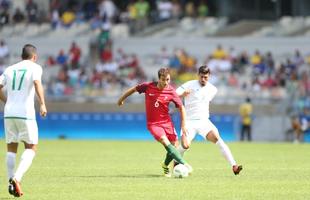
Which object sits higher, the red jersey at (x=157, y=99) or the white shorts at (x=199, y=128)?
the red jersey at (x=157, y=99)

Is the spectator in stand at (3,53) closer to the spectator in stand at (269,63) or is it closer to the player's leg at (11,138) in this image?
the spectator in stand at (269,63)

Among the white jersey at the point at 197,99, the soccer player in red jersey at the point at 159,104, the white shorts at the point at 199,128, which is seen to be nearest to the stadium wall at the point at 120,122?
the white jersey at the point at 197,99

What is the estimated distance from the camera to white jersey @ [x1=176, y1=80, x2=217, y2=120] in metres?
20.0

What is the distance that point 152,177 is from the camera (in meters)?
19.2

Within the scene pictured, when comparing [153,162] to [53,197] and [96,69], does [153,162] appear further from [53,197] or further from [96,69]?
[96,69]

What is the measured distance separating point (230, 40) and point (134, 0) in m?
8.36

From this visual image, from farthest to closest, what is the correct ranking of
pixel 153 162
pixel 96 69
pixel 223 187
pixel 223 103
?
1. pixel 96 69
2. pixel 223 103
3. pixel 153 162
4. pixel 223 187

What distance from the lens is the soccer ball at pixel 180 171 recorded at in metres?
18.9

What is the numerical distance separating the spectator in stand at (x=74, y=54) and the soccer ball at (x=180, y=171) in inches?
1115

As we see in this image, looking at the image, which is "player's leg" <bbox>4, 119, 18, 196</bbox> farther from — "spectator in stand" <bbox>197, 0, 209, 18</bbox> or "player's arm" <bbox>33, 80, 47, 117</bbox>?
"spectator in stand" <bbox>197, 0, 209, 18</bbox>

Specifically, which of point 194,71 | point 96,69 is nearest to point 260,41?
point 194,71

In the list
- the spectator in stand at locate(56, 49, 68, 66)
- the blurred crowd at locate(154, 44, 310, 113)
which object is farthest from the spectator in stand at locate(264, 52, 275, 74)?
the spectator in stand at locate(56, 49, 68, 66)

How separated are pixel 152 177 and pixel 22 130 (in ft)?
13.8

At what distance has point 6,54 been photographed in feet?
158
